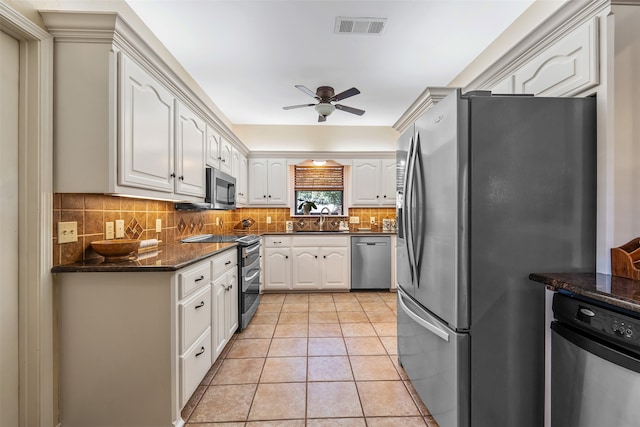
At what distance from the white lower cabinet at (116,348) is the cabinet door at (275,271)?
9.15 ft

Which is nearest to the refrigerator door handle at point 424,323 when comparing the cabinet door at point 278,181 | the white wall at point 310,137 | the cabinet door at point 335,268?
the cabinet door at point 335,268

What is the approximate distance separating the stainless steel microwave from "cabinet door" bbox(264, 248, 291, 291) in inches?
42.6

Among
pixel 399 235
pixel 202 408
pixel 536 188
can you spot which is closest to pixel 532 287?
pixel 536 188

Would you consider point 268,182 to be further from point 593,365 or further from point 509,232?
point 593,365

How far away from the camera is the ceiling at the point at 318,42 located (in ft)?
7.02

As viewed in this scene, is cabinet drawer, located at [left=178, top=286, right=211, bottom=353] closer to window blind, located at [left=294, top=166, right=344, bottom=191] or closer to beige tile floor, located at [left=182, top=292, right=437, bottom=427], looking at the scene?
beige tile floor, located at [left=182, top=292, right=437, bottom=427]

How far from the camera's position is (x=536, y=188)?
1400 mm

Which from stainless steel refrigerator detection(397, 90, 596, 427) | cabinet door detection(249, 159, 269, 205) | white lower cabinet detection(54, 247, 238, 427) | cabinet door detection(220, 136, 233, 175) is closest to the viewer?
stainless steel refrigerator detection(397, 90, 596, 427)

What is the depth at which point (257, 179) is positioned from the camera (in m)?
4.71

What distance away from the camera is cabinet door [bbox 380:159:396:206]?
15.7ft

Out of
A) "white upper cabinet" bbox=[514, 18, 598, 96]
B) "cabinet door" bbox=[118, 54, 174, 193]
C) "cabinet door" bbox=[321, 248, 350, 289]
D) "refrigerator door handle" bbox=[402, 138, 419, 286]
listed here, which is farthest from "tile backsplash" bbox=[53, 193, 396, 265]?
"white upper cabinet" bbox=[514, 18, 598, 96]

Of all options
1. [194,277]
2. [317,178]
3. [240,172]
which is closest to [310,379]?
[194,277]

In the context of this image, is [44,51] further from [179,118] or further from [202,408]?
[202,408]

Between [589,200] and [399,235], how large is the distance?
1.05 meters
